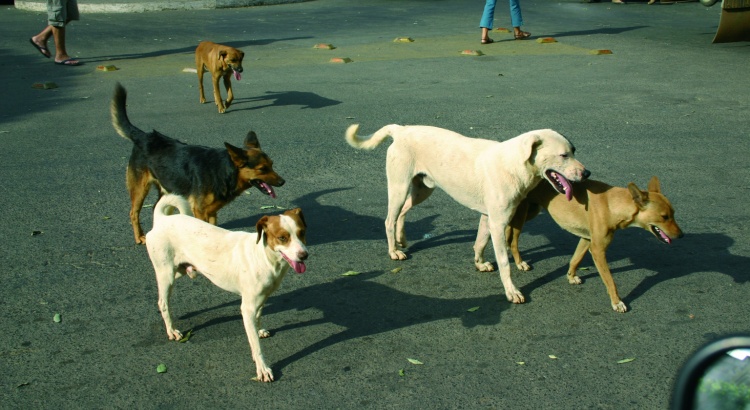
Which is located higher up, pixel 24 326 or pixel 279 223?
pixel 279 223

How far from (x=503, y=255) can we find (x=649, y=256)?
1564 millimetres

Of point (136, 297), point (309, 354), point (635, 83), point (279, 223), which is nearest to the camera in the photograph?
point (279, 223)

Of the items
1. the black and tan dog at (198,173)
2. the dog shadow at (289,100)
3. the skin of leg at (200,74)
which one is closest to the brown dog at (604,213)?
the black and tan dog at (198,173)

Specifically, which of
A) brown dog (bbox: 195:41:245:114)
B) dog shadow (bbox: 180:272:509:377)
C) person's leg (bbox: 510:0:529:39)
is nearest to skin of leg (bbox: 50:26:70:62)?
brown dog (bbox: 195:41:245:114)

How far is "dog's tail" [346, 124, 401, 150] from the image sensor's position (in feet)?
22.2

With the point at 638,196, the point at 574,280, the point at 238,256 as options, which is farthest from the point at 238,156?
the point at 638,196

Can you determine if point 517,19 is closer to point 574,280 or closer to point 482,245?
point 482,245

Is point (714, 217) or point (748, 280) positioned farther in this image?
point (714, 217)

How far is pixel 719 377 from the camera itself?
1958 millimetres

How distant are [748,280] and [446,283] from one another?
7.51 ft

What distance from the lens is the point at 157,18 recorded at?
72.8 ft

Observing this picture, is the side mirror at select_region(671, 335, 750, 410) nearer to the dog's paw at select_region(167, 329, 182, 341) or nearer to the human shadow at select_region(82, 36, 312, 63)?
the dog's paw at select_region(167, 329, 182, 341)

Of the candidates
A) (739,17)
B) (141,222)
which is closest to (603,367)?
(141,222)

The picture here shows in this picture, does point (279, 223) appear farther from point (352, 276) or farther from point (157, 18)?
point (157, 18)
